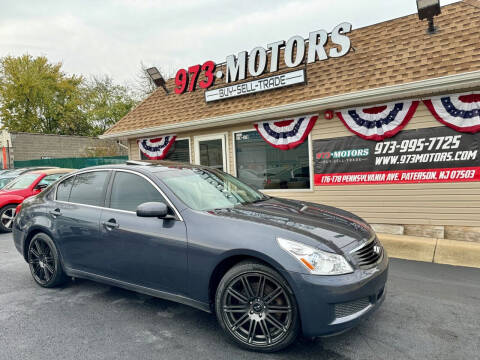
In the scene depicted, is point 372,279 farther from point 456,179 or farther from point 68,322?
point 456,179

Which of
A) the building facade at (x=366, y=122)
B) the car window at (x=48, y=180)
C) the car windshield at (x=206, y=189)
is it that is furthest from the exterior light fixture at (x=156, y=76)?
the car windshield at (x=206, y=189)

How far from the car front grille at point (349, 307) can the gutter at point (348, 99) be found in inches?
172

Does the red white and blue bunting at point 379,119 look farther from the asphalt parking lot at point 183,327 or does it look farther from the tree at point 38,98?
the tree at point 38,98

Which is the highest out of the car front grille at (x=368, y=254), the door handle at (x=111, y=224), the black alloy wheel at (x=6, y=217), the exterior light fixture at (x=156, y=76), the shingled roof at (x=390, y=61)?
the exterior light fixture at (x=156, y=76)

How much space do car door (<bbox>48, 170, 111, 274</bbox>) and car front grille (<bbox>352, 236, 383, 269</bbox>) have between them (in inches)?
97.8

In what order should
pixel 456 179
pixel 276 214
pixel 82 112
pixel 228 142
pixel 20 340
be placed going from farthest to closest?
pixel 82 112, pixel 228 142, pixel 456 179, pixel 276 214, pixel 20 340

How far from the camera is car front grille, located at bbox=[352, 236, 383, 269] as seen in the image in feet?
8.72

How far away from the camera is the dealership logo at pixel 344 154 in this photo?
21.3 feet

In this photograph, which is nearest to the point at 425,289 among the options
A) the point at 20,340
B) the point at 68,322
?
the point at 68,322

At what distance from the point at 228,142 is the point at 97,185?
4.74m

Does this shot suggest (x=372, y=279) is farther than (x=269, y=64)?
No

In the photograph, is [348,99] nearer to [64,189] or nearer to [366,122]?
[366,122]

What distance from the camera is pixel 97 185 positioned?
Answer: 3830 millimetres

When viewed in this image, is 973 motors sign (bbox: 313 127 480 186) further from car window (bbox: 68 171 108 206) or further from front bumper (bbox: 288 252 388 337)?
car window (bbox: 68 171 108 206)
